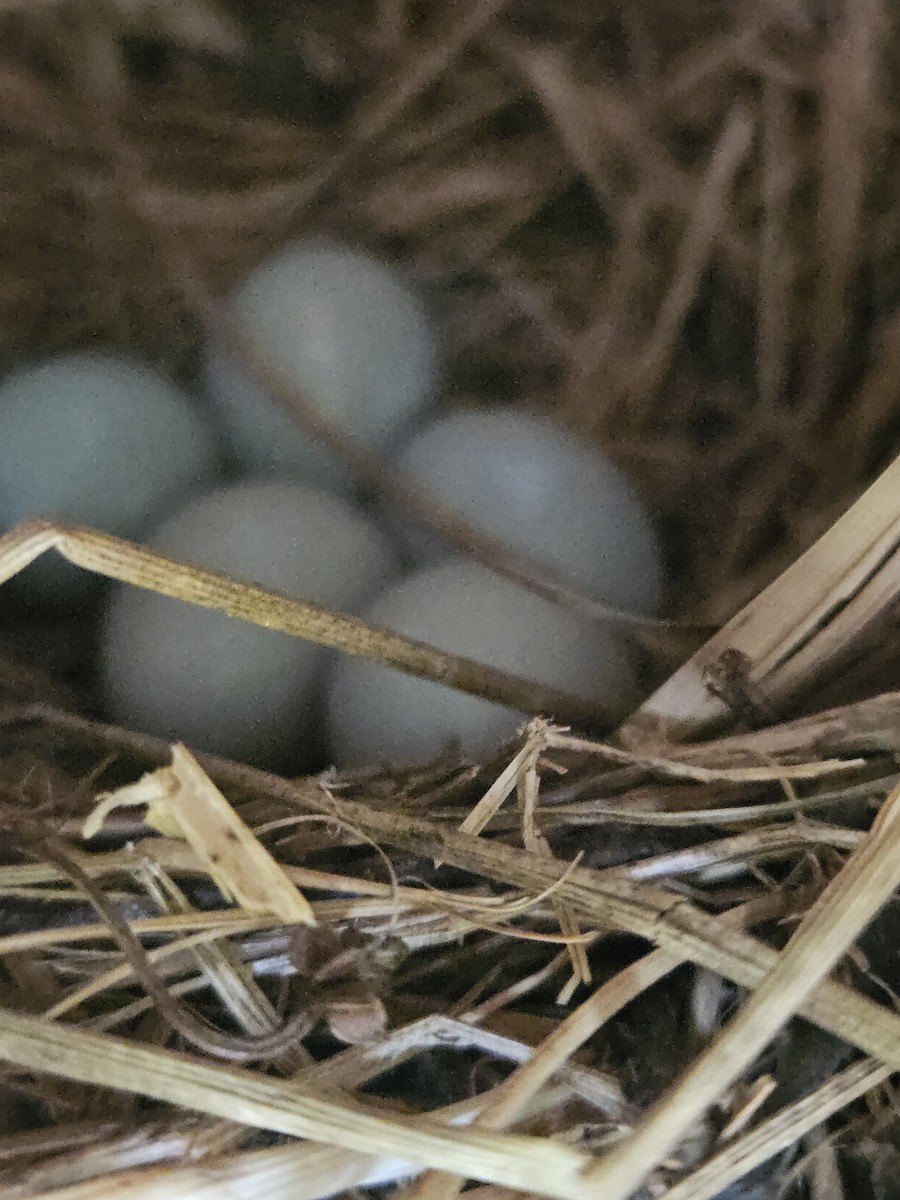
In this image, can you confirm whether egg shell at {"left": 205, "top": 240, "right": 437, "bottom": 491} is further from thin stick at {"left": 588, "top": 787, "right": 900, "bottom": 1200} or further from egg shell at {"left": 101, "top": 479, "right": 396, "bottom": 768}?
thin stick at {"left": 588, "top": 787, "right": 900, "bottom": 1200}

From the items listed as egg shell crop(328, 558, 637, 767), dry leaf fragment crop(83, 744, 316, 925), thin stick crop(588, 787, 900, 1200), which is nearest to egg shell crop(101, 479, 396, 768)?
egg shell crop(328, 558, 637, 767)

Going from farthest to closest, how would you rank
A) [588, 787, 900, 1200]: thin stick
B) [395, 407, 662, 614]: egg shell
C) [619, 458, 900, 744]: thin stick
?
[395, 407, 662, 614]: egg shell
[619, 458, 900, 744]: thin stick
[588, 787, 900, 1200]: thin stick

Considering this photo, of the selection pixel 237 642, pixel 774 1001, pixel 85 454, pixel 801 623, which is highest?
pixel 85 454

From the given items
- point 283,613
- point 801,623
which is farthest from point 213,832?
point 801,623

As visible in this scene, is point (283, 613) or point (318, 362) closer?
point (283, 613)

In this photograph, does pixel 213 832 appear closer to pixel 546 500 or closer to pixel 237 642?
pixel 237 642

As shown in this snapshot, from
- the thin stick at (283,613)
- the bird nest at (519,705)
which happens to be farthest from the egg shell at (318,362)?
the thin stick at (283,613)
